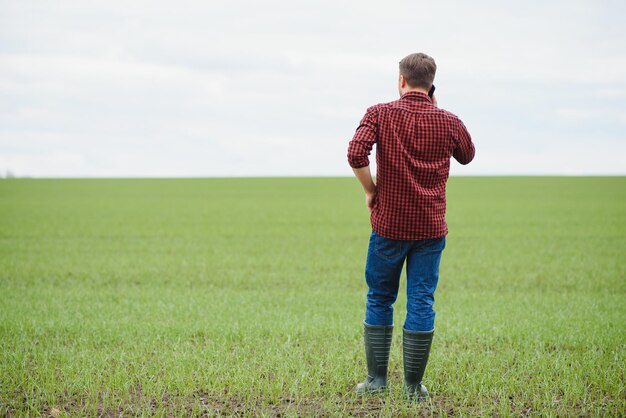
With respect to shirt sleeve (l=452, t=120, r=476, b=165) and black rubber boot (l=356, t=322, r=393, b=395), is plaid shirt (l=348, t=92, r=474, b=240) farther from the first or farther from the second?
black rubber boot (l=356, t=322, r=393, b=395)

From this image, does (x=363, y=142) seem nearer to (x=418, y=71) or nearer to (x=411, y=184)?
(x=411, y=184)

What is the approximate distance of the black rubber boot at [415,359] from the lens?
486cm

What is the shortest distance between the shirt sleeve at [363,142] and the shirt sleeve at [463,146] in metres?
0.65

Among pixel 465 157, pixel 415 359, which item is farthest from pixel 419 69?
pixel 415 359

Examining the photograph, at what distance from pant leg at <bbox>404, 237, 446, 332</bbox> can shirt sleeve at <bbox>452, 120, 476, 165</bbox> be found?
2.20 ft

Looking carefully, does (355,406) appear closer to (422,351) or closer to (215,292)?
(422,351)

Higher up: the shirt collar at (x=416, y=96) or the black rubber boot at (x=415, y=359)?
the shirt collar at (x=416, y=96)

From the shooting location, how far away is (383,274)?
4.89 m

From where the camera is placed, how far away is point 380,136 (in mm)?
4727

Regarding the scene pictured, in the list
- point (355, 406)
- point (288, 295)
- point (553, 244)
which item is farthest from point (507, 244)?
point (355, 406)

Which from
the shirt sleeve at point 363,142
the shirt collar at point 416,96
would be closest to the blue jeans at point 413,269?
the shirt sleeve at point 363,142

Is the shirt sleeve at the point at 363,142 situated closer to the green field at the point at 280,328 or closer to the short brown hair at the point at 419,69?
the short brown hair at the point at 419,69

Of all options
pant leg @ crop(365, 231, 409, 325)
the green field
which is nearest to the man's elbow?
pant leg @ crop(365, 231, 409, 325)

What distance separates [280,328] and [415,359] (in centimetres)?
285
